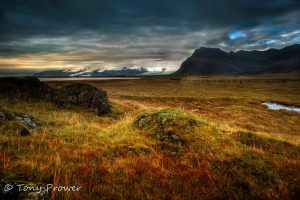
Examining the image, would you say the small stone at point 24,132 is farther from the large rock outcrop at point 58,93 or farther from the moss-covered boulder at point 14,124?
the large rock outcrop at point 58,93

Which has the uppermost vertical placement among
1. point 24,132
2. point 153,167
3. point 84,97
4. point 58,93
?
point 58,93

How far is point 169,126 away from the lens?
400 inches

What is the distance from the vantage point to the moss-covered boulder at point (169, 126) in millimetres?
8891

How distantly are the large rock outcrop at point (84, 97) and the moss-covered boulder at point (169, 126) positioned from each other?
9083 millimetres

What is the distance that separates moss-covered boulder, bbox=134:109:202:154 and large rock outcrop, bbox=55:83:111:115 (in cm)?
908

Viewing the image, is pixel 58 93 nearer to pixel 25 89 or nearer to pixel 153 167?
pixel 25 89

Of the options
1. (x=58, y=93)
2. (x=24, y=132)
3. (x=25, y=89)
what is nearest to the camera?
(x=24, y=132)

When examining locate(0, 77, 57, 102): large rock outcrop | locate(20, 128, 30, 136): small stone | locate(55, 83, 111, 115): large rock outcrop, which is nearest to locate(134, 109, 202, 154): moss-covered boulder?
locate(20, 128, 30, 136): small stone

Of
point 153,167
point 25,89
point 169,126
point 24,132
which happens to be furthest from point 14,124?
point 25,89

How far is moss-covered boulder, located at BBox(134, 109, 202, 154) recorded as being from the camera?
8.89 m

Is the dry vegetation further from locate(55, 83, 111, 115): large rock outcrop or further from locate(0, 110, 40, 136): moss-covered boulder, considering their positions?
locate(55, 83, 111, 115): large rock outcrop

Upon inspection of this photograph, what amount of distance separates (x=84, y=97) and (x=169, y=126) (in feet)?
39.6

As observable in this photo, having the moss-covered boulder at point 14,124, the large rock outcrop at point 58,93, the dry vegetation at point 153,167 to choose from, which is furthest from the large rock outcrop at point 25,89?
the dry vegetation at point 153,167

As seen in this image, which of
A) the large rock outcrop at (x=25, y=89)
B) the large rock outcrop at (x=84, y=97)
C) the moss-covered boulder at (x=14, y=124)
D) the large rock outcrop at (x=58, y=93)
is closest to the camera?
the moss-covered boulder at (x=14, y=124)
